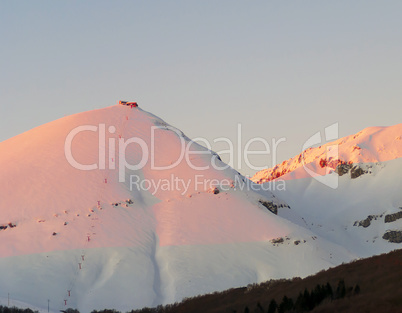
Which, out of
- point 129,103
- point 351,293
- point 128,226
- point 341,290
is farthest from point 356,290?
point 129,103

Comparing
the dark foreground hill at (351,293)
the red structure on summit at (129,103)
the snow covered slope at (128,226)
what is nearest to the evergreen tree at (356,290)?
the dark foreground hill at (351,293)

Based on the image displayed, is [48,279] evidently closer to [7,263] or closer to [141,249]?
[7,263]

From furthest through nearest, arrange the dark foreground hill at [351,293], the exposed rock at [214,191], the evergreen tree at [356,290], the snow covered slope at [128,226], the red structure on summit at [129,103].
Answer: the red structure on summit at [129,103]
the exposed rock at [214,191]
the snow covered slope at [128,226]
the evergreen tree at [356,290]
the dark foreground hill at [351,293]

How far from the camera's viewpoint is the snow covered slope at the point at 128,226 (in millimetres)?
105500

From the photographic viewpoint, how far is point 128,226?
123 meters

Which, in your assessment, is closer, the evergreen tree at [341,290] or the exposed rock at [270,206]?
the evergreen tree at [341,290]

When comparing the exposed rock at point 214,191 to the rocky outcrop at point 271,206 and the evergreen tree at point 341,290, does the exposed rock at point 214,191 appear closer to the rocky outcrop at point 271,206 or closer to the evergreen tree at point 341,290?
the rocky outcrop at point 271,206

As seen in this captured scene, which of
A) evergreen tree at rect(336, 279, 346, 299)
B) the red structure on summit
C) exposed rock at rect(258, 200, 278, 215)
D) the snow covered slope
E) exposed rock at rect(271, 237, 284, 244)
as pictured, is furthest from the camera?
the red structure on summit

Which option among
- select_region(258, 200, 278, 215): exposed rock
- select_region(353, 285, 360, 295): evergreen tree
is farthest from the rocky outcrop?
select_region(353, 285, 360, 295): evergreen tree

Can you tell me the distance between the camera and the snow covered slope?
106 meters

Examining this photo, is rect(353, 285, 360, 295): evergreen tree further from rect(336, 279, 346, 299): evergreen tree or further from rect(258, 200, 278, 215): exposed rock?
rect(258, 200, 278, 215): exposed rock

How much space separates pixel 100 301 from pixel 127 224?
26.1m

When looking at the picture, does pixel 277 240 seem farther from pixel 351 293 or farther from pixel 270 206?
pixel 351 293

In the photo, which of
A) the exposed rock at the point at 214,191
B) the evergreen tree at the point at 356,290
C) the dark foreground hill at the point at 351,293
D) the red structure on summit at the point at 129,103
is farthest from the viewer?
the red structure on summit at the point at 129,103
